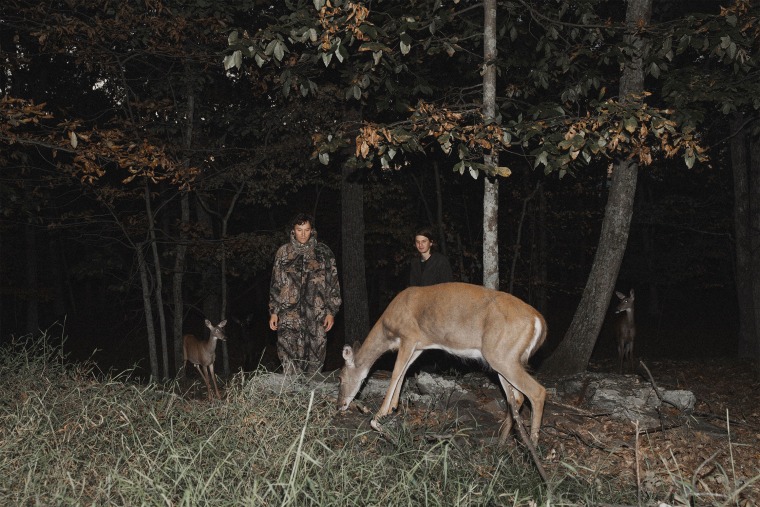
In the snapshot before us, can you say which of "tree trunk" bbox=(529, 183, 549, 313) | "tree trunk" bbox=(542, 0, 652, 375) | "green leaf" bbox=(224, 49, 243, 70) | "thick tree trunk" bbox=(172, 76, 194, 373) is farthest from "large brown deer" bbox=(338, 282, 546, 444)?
Answer: "tree trunk" bbox=(529, 183, 549, 313)

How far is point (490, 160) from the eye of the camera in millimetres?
7320

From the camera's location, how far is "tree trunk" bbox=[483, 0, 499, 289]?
7.29 meters

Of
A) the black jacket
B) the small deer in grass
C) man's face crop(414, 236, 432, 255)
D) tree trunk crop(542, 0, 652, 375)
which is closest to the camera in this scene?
man's face crop(414, 236, 432, 255)

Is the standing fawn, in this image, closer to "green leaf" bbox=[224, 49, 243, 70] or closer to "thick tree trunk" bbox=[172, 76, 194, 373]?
"thick tree trunk" bbox=[172, 76, 194, 373]

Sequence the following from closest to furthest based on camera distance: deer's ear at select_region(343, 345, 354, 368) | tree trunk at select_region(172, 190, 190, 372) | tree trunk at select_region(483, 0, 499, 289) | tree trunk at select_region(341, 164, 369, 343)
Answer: deer's ear at select_region(343, 345, 354, 368) < tree trunk at select_region(483, 0, 499, 289) < tree trunk at select_region(341, 164, 369, 343) < tree trunk at select_region(172, 190, 190, 372)

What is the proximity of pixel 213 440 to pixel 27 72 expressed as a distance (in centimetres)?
1698

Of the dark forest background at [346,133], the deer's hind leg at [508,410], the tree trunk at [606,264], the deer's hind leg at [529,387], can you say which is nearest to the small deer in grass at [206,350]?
the dark forest background at [346,133]

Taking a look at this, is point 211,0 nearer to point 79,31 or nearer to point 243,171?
point 79,31

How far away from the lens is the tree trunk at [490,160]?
7285 millimetres

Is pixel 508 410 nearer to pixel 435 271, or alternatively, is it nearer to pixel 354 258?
pixel 435 271

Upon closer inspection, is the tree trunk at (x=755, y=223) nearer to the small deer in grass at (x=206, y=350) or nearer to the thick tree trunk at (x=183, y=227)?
the small deer in grass at (x=206, y=350)

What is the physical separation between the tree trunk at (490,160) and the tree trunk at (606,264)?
180 cm

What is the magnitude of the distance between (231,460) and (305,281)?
134 inches

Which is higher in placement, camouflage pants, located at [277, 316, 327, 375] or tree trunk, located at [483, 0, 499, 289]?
tree trunk, located at [483, 0, 499, 289]
